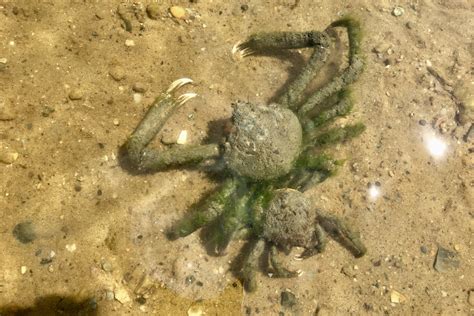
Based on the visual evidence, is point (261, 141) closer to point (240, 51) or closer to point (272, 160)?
point (272, 160)

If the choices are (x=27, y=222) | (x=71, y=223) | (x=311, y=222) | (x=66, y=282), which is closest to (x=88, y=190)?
(x=71, y=223)

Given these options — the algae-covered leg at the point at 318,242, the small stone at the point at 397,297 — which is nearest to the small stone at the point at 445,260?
the small stone at the point at 397,297

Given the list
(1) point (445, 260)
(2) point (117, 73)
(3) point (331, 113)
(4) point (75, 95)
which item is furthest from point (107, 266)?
(1) point (445, 260)

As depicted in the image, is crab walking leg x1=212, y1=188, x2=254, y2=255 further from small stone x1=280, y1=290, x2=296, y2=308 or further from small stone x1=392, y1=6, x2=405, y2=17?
small stone x1=392, y1=6, x2=405, y2=17

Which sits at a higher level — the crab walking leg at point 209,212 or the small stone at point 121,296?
the crab walking leg at point 209,212

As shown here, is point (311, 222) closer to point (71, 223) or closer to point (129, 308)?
point (129, 308)

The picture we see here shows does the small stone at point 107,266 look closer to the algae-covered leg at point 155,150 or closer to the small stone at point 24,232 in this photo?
the small stone at point 24,232

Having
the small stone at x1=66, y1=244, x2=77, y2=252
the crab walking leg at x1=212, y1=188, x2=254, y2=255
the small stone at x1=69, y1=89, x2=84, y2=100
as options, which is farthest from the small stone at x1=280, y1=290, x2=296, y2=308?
the small stone at x1=69, y1=89, x2=84, y2=100
